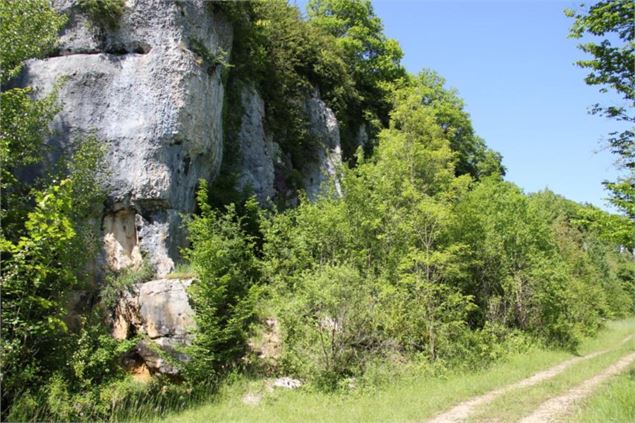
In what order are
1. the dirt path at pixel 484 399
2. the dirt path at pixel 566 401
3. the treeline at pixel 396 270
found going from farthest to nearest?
the treeline at pixel 396 270 < the dirt path at pixel 484 399 < the dirt path at pixel 566 401

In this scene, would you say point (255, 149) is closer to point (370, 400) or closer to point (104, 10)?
point (104, 10)

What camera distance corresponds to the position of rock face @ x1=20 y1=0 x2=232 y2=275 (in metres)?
14.0

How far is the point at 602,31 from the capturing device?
381 inches

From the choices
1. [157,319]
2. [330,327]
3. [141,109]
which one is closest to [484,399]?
[330,327]

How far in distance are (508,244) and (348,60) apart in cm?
1448

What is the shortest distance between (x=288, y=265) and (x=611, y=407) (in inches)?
357

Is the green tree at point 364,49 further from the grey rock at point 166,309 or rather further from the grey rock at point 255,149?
the grey rock at point 166,309

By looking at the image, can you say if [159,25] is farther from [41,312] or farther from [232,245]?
[41,312]

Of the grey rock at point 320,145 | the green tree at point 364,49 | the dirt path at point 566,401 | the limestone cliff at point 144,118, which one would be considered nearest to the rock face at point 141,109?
the limestone cliff at point 144,118

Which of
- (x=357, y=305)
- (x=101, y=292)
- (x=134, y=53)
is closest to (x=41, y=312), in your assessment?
(x=101, y=292)

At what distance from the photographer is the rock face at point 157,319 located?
473 inches

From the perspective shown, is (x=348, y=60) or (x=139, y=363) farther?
(x=348, y=60)

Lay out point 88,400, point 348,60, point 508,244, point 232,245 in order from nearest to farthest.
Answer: point 88,400, point 232,245, point 508,244, point 348,60

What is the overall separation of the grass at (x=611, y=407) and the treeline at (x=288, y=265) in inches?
101
